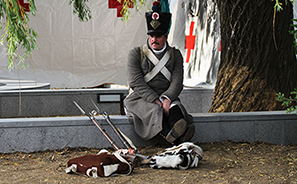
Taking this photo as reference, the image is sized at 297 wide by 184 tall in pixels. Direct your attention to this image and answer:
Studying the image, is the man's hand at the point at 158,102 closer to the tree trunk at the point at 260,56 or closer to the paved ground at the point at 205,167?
the paved ground at the point at 205,167

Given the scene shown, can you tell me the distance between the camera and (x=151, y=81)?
3744mm

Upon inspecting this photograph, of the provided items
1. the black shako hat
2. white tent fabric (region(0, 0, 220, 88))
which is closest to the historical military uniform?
the black shako hat

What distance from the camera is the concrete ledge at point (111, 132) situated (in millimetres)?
3562

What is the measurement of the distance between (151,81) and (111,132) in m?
0.65

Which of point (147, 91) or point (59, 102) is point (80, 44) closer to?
point (59, 102)

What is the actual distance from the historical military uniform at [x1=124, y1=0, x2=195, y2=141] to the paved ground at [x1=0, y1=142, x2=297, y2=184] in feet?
1.02

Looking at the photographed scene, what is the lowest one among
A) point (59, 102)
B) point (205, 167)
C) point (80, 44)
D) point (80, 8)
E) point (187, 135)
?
point (59, 102)

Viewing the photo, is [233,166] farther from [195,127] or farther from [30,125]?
[30,125]

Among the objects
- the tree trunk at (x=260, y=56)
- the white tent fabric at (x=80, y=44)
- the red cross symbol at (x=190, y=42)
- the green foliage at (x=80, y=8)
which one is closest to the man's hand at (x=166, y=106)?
the tree trunk at (x=260, y=56)

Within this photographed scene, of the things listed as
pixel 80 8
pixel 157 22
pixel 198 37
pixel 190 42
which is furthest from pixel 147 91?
Result: pixel 190 42

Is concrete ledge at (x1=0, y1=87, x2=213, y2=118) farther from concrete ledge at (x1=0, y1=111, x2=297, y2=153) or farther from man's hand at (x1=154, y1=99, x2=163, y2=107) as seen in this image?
man's hand at (x1=154, y1=99, x2=163, y2=107)

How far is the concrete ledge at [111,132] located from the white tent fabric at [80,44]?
5883 mm

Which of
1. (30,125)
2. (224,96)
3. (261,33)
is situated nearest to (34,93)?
(30,125)

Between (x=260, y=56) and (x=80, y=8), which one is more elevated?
(x=80, y=8)
